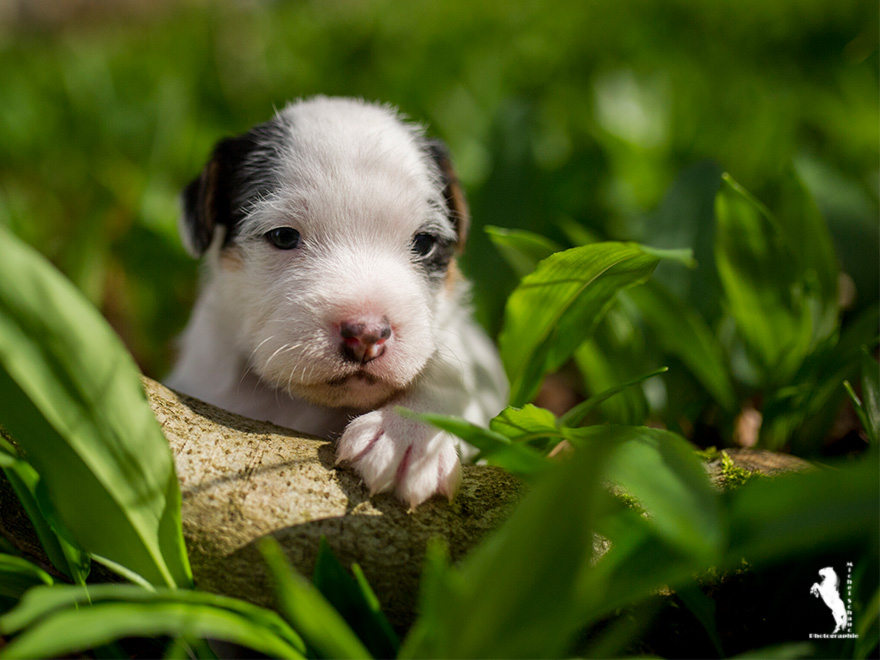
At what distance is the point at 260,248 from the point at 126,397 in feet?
2.90

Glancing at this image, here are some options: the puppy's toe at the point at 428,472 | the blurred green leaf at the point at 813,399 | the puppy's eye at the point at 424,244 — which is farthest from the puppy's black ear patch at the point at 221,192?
the blurred green leaf at the point at 813,399

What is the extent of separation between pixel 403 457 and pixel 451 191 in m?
1.20

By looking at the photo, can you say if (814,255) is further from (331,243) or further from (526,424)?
(331,243)

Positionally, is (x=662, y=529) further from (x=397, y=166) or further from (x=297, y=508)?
(x=397, y=166)

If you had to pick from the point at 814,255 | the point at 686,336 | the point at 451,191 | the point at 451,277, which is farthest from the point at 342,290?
the point at 814,255

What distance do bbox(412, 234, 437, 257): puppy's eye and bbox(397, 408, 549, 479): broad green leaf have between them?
2.96 ft

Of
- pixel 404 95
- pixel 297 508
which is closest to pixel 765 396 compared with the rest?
pixel 297 508

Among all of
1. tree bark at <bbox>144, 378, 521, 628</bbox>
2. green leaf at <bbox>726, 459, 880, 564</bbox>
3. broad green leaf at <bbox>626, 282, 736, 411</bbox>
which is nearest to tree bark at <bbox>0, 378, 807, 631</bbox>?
tree bark at <bbox>144, 378, 521, 628</bbox>

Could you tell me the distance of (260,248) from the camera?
222 centimetres

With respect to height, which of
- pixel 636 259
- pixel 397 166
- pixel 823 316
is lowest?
pixel 823 316

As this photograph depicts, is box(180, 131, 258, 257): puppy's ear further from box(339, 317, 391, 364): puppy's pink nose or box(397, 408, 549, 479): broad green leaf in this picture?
box(397, 408, 549, 479): broad green leaf

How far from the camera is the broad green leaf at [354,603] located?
146 cm

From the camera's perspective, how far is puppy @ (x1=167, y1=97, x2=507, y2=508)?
186 cm

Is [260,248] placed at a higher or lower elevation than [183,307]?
higher
